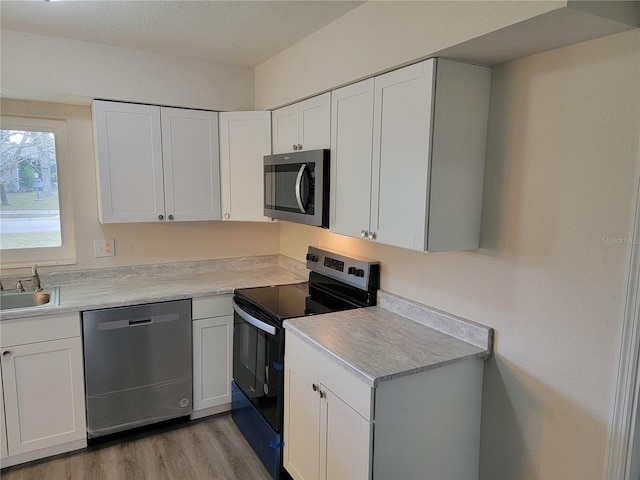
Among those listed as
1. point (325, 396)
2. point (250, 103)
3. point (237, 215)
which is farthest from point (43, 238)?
point (325, 396)

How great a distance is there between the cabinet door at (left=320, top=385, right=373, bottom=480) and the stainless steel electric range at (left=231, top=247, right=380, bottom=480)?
41cm

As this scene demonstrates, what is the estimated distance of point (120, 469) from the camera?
2.32 meters

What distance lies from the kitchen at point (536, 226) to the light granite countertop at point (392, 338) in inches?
2.7

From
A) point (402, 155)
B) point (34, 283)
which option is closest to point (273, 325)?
point (402, 155)

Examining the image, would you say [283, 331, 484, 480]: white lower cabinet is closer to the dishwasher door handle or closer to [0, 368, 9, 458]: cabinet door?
the dishwasher door handle

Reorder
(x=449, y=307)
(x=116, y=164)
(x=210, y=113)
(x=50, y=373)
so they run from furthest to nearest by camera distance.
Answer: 1. (x=210, y=113)
2. (x=116, y=164)
3. (x=50, y=373)
4. (x=449, y=307)

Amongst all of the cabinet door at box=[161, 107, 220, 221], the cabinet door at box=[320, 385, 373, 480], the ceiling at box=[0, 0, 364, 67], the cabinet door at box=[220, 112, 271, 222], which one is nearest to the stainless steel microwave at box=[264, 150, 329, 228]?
the cabinet door at box=[220, 112, 271, 222]

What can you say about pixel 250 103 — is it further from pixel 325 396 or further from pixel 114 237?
pixel 325 396

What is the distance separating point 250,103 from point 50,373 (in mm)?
2107

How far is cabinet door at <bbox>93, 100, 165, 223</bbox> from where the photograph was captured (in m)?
2.58

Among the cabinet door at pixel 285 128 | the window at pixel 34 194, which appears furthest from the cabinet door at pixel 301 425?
the window at pixel 34 194

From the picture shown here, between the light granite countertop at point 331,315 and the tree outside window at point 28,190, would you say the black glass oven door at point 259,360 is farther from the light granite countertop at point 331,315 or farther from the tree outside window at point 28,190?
the tree outside window at point 28,190

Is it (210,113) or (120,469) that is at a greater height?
(210,113)

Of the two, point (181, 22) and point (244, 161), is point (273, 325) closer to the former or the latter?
point (244, 161)
